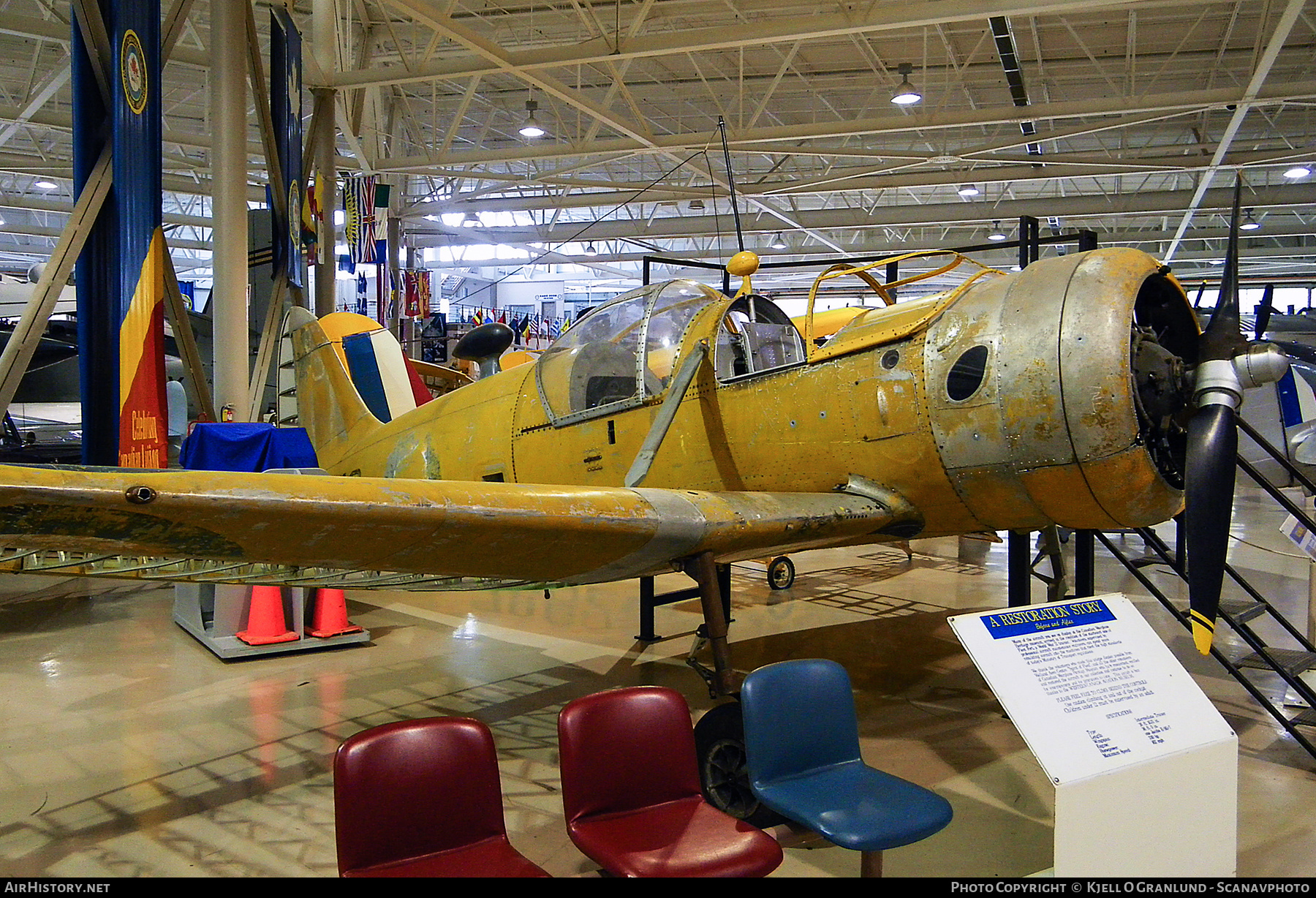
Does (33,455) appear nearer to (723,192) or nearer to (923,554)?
(923,554)

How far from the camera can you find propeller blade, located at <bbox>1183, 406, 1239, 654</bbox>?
126 inches

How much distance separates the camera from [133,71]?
Result: 6570 mm

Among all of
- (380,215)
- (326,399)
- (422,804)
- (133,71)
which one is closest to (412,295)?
(380,215)

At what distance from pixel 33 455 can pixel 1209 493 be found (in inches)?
494

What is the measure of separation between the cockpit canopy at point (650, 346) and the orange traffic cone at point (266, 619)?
2497mm

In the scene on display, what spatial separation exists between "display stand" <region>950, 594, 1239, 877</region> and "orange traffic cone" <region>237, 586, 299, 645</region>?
16.2ft

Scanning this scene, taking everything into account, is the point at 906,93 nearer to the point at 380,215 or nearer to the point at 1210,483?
the point at 380,215

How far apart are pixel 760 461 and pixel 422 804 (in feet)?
8.47

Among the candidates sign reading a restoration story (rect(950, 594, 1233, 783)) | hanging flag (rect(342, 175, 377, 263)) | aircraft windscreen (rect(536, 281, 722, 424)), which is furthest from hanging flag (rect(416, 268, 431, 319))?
sign reading a restoration story (rect(950, 594, 1233, 783))

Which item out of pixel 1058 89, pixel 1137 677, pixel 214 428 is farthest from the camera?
pixel 1058 89

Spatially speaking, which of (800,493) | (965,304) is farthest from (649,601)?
(965,304)

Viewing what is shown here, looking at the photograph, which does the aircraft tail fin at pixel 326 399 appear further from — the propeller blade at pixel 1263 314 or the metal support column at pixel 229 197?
the propeller blade at pixel 1263 314

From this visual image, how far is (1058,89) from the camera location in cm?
1684

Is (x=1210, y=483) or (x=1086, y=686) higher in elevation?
(x=1210, y=483)
